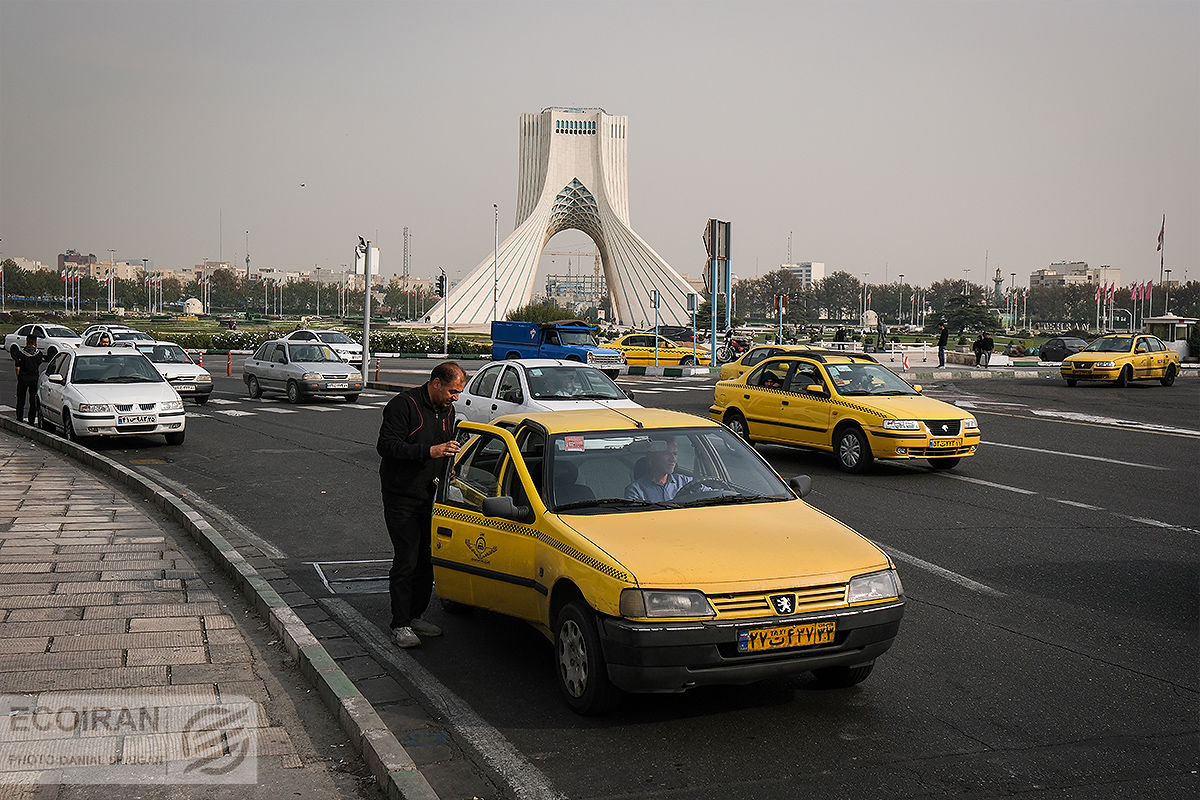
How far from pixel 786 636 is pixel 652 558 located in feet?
2.41

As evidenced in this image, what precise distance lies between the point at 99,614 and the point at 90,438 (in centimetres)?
1233

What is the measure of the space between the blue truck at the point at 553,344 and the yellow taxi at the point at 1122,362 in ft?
47.3

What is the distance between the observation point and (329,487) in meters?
13.4

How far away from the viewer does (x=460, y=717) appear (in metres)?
5.57

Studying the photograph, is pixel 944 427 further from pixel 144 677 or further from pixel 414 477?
pixel 144 677

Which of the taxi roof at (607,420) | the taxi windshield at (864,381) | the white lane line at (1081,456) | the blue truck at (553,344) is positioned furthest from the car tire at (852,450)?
the blue truck at (553,344)

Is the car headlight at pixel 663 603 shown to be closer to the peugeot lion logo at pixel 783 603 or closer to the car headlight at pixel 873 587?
the peugeot lion logo at pixel 783 603

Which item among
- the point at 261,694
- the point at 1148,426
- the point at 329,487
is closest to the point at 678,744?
the point at 261,694

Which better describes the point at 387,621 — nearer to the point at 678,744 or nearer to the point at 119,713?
the point at 119,713

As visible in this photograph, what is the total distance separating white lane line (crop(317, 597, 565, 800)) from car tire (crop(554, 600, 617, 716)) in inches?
17.9

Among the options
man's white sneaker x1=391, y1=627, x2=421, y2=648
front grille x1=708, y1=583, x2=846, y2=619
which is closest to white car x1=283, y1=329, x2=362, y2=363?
man's white sneaker x1=391, y1=627, x2=421, y2=648

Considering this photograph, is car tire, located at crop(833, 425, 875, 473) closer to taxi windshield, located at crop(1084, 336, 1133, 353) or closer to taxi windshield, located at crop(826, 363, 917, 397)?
taxi windshield, located at crop(826, 363, 917, 397)

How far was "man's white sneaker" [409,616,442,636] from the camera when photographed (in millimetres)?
6938

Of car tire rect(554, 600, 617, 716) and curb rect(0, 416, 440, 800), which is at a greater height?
car tire rect(554, 600, 617, 716)
